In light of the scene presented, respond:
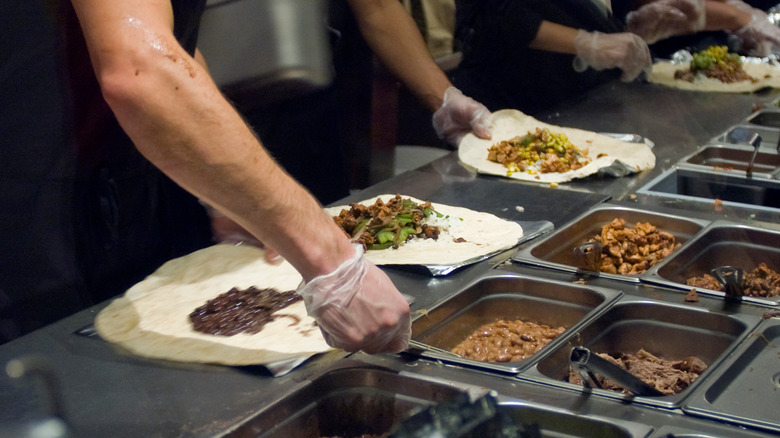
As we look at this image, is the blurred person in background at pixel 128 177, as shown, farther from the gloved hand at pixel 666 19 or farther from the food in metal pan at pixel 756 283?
the gloved hand at pixel 666 19

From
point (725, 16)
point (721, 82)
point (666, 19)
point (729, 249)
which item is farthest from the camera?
point (725, 16)

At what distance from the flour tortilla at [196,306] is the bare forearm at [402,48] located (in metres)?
1.49

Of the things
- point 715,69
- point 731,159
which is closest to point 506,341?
point 731,159

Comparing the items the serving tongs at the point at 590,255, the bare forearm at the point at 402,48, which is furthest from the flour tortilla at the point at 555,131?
the serving tongs at the point at 590,255

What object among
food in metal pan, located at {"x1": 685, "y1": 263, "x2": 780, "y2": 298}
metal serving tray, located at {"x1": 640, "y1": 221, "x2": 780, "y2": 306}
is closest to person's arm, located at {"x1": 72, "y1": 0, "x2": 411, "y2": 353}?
food in metal pan, located at {"x1": 685, "y1": 263, "x2": 780, "y2": 298}

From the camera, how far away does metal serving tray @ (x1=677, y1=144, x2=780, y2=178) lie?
287 centimetres

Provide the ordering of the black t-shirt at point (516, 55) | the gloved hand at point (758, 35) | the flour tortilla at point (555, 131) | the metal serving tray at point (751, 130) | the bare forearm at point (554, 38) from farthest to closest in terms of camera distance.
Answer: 1. the gloved hand at point (758, 35)
2. the bare forearm at point (554, 38)
3. the black t-shirt at point (516, 55)
4. the metal serving tray at point (751, 130)
5. the flour tortilla at point (555, 131)

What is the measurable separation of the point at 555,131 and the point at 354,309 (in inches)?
79.7

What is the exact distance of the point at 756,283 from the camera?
1.89 meters

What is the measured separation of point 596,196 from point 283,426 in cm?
151

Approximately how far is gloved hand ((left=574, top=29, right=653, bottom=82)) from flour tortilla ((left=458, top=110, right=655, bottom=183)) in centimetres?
85

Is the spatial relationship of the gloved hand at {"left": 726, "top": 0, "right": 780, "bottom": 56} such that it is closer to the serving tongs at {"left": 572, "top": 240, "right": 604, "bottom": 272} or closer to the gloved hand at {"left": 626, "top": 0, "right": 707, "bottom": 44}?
the gloved hand at {"left": 626, "top": 0, "right": 707, "bottom": 44}

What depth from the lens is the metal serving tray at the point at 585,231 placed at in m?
2.09

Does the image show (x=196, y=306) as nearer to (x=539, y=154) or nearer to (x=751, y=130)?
(x=539, y=154)
